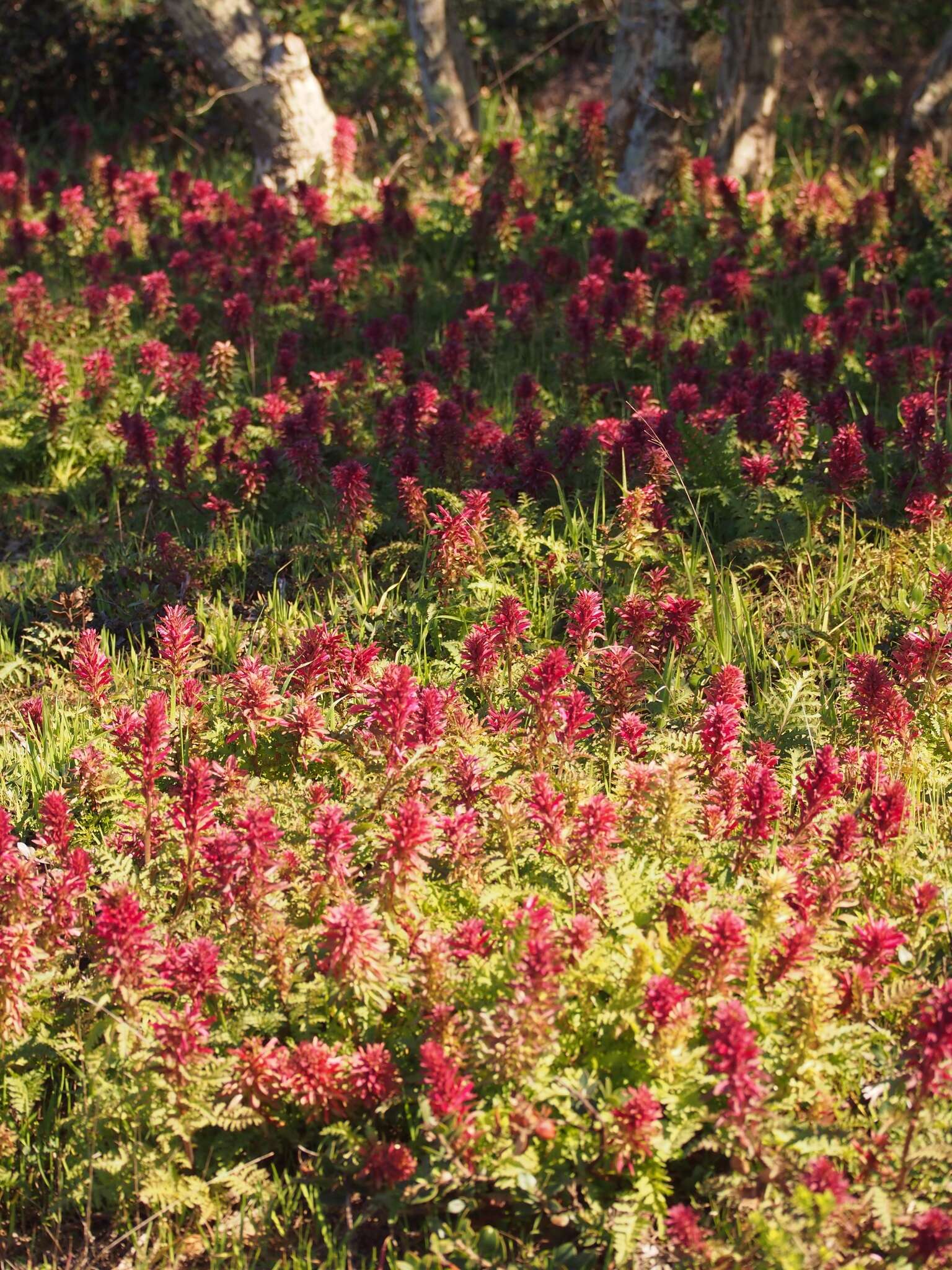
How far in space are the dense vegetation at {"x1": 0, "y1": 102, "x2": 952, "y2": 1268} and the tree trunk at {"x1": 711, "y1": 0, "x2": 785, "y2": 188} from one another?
2.22m

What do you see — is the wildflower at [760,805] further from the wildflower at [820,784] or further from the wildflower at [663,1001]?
the wildflower at [663,1001]

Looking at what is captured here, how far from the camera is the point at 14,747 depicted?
14.5ft

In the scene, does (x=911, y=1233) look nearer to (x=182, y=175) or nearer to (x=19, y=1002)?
(x=19, y=1002)

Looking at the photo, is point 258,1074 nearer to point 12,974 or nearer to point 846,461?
point 12,974

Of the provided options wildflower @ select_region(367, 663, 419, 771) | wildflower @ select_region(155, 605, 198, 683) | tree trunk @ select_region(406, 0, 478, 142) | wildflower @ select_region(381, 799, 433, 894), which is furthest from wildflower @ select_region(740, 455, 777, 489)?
tree trunk @ select_region(406, 0, 478, 142)

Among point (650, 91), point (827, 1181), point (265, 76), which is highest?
point (265, 76)

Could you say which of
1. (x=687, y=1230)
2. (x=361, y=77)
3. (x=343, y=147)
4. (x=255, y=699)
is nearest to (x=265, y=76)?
(x=343, y=147)

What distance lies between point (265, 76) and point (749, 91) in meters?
3.30

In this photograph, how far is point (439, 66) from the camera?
9961 millimetres

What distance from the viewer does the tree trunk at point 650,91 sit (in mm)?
8555

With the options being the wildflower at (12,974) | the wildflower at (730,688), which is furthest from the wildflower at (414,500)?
the wildflower at (12,974)

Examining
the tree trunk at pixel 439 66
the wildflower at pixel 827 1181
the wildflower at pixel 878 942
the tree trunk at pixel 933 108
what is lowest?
the wildflower at pixel 827 1181

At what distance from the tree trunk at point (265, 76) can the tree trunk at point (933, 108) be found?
3.99 m

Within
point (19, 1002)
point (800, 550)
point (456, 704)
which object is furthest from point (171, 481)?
point (19, 1002)
